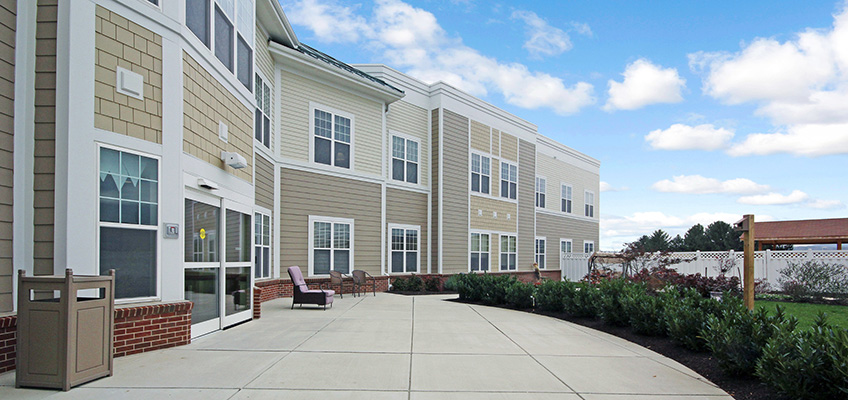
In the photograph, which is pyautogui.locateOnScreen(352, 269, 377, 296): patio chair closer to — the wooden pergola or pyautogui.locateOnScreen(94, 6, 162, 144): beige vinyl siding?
pyautogui.locateOnScreen(94, 6, 162, 144): beige vinyl siding

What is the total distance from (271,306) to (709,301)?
960 centimetres

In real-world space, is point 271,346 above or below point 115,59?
below

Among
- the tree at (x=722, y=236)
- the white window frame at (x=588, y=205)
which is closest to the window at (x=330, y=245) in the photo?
the white window frame at (x=588, y=205)

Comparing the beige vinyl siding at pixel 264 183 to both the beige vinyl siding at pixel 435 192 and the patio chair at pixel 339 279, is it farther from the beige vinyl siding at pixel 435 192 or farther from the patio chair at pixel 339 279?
the beige vinyl siding at pixel 435 192

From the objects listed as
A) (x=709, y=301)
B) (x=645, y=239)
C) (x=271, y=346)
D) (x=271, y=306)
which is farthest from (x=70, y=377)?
(x=645, y=239)

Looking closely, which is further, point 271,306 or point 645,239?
point 645,239

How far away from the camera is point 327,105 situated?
16031 millimetres

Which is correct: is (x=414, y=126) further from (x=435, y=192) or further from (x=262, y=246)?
(x=262, y=246)

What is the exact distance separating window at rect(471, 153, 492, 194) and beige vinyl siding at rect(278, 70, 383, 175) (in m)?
5.22

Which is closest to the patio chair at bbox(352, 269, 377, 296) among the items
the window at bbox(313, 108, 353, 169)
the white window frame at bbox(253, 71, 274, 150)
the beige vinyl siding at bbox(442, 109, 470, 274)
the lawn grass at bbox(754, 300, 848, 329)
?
the window at bbox(313, 108, 353, 169)

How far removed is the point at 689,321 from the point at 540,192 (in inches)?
836

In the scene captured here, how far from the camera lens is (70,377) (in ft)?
16.5

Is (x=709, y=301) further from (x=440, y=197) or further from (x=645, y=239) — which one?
(x=645, y=239)

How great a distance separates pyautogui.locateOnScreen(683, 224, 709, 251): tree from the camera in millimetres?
38219
